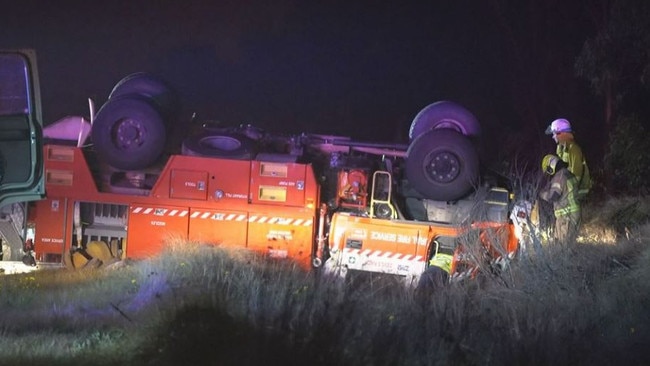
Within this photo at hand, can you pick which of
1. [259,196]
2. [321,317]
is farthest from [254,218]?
[321,317]

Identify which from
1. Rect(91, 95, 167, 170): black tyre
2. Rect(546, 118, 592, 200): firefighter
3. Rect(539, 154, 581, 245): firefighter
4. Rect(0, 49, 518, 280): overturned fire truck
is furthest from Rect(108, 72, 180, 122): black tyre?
Rect(546, 118, 592, 200): firefighter

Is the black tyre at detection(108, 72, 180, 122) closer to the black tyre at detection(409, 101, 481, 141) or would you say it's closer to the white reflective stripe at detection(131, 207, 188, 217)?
the white reflective stripe at detection(131, 207, 188, 217)

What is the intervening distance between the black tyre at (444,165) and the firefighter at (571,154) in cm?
110

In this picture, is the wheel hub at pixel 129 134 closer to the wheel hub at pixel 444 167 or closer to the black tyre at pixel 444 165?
the black tyre at pixel 444 165

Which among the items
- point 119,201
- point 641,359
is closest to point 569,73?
point 119,201

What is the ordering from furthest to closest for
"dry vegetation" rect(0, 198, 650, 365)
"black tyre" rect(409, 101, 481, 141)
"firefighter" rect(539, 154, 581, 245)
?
"black tyre" rect(409, 101, 481, 141)
"firefighter" rect(539, 154, 581, 245)
"dry vegetation" rect(0, 198, 650, 365)

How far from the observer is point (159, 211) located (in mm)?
10031

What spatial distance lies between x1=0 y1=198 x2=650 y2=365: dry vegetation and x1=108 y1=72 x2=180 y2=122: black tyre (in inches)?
125

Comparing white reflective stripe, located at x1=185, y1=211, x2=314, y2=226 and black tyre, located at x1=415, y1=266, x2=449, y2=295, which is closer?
black tyre, located at x1=415, y1=266, x2=449, y2=295

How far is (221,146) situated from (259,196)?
0.93m

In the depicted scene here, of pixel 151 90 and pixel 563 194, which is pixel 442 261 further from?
pixel 151 90

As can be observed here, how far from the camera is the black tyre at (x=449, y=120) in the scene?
10336 mm

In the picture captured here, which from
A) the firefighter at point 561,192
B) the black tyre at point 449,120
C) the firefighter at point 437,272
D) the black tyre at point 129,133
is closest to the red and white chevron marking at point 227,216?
the black tyre at point 129,133

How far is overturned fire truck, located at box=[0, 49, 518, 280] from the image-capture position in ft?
32.1
